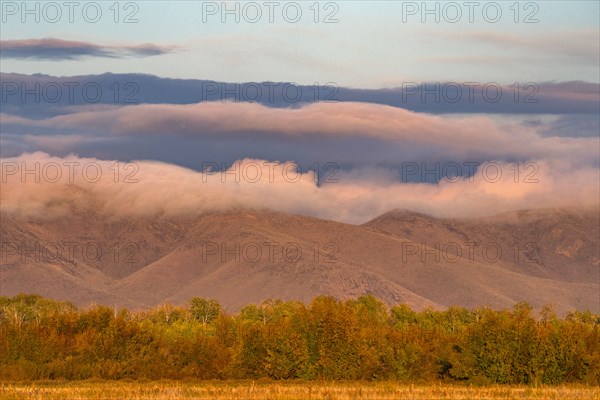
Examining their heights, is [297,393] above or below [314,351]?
above

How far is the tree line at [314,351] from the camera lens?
280 ft

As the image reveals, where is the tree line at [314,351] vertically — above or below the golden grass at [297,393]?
below

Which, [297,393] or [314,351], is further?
[314,351]

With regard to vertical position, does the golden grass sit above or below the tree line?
above

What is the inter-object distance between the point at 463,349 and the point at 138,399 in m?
37.5

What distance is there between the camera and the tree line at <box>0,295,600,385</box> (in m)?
85.3

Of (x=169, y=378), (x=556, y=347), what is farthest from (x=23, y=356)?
(x=556, y=347)

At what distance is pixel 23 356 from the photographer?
3541 inches

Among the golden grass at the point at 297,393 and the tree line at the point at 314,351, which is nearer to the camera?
the golden grass at the point at 297,393

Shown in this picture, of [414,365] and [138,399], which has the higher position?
[138,399]

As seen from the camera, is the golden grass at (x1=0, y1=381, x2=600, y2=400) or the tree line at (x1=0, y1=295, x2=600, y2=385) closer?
the golden grass at (x1=0, y1=381, x2=600, y2=400)

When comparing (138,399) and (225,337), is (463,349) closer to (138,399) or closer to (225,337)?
(225,337)

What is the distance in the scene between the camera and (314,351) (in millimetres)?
92375

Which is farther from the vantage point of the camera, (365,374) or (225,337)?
(225,337)
